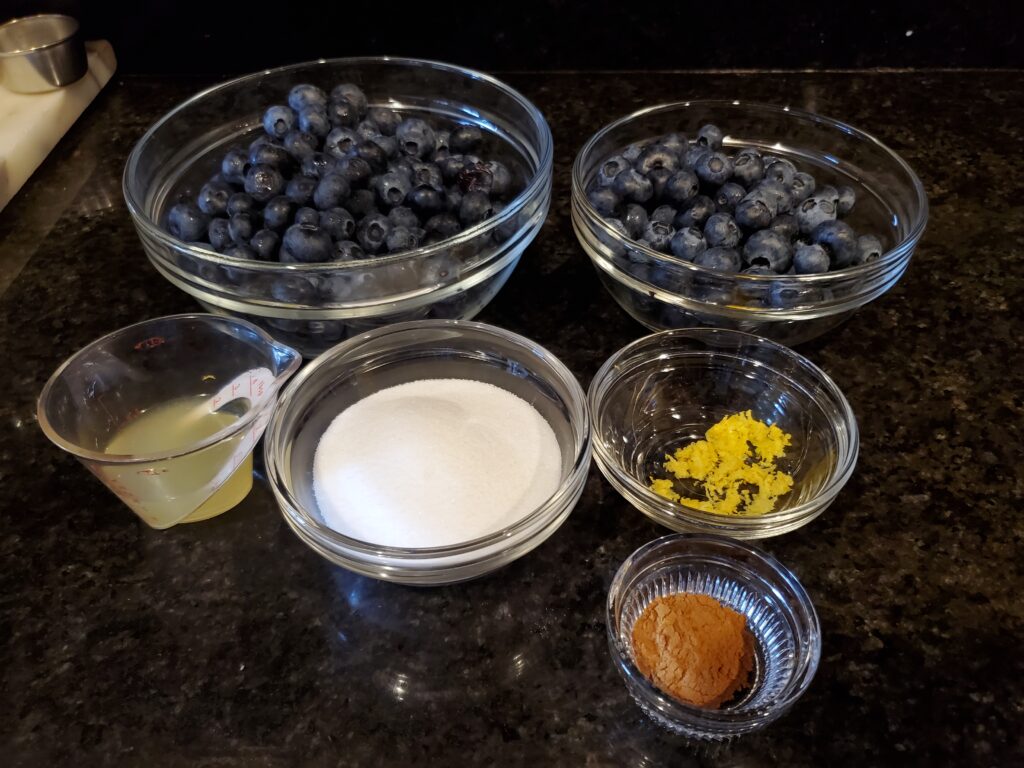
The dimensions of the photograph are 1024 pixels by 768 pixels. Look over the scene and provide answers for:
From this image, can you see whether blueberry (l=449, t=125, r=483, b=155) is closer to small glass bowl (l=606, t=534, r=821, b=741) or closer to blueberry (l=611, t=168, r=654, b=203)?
blueberry (l=611, t=168, r=654, b=203)

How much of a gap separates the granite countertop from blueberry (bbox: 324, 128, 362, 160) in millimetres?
310

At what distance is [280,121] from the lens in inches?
46.5

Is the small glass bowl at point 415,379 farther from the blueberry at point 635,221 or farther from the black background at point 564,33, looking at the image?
the black background at point 564,33

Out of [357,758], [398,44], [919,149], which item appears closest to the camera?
[357,758]

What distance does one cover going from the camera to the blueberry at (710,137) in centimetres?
122

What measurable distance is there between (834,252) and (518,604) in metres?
0.63

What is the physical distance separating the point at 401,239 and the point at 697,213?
16.0 inches

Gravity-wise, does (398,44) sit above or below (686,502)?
above

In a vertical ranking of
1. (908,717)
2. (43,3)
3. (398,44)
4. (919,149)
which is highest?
(43,3)

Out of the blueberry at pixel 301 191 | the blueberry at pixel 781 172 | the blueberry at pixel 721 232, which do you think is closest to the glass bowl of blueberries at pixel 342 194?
the blueberry at pixel 301 191

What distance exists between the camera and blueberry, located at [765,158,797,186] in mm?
1134

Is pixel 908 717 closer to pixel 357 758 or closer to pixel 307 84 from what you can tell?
pixel 357 758

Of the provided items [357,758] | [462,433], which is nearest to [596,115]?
[462,433]

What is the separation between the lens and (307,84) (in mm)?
1275
